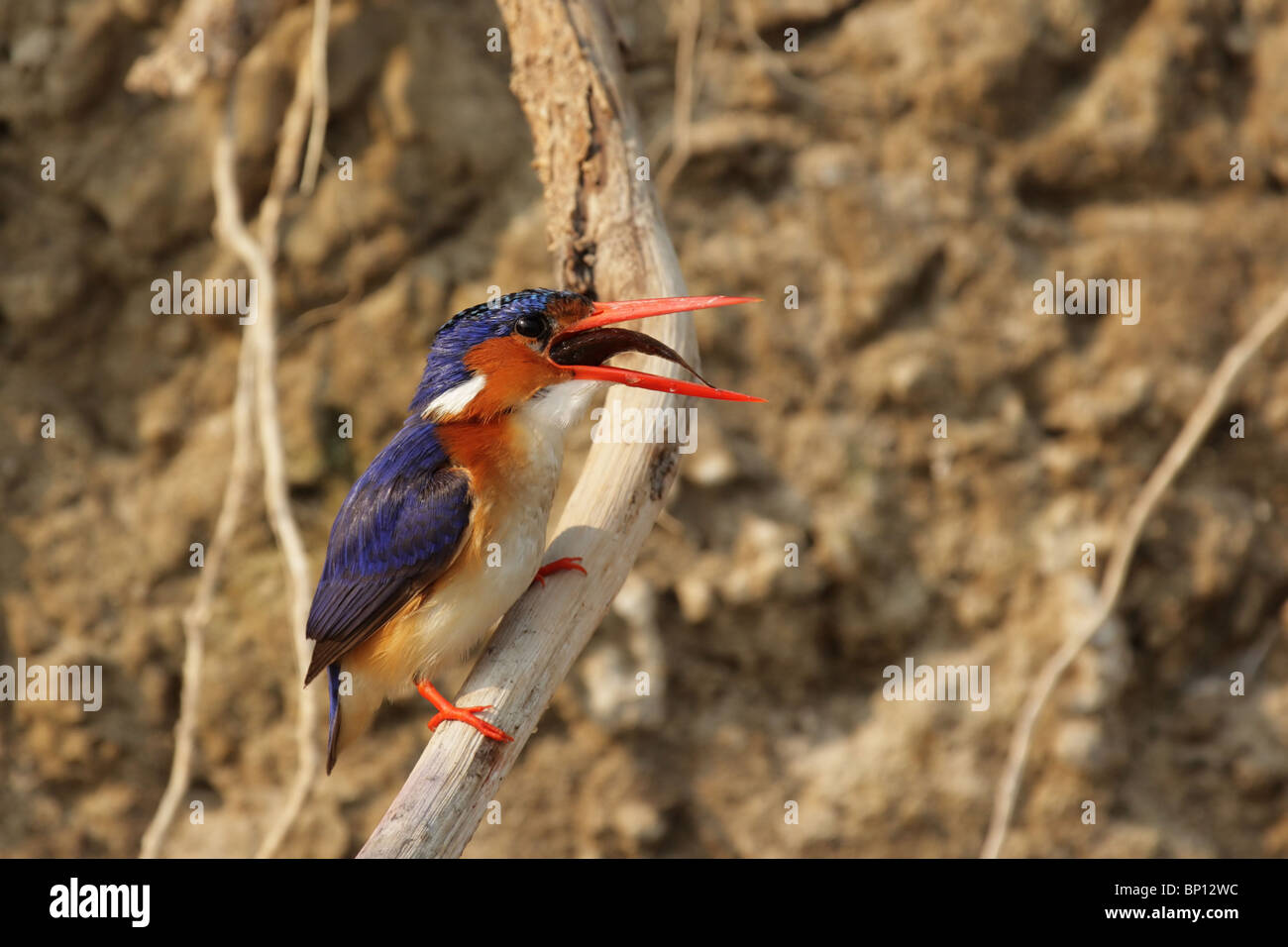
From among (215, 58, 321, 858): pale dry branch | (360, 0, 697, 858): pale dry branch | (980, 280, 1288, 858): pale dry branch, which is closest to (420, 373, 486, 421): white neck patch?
(360, 0, 697, 858): pale dry branch

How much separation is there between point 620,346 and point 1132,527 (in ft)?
6.29

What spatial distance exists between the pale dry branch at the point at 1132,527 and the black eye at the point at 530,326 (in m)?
1.89

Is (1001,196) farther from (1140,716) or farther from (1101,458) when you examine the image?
(1140,716)

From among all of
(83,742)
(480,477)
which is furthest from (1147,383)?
(83,742)

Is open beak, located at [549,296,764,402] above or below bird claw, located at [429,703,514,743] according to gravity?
above

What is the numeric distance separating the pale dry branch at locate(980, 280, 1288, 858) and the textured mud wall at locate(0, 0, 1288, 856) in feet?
0.19

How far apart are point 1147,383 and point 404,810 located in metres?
2.54

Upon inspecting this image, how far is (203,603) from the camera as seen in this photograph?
301 centimetres

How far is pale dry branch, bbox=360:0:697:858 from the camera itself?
1692 millimetres

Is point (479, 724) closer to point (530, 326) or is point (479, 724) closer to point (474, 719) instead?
point (474, 719)

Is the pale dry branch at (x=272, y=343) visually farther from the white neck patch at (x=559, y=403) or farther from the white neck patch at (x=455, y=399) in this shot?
the white neck patch at (x=559, y=403)

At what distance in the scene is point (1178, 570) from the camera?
3.40m

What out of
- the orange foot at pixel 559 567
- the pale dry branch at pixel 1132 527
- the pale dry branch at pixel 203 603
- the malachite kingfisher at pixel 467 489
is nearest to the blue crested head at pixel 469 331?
the malachite kingfisher at pixel 467 489

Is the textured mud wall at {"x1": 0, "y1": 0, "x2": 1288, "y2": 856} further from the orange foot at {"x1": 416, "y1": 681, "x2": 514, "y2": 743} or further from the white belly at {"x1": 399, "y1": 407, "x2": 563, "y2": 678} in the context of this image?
the orange foot at {"x1": 416, "y1": 681, "x2": 514, "y2": 743}
